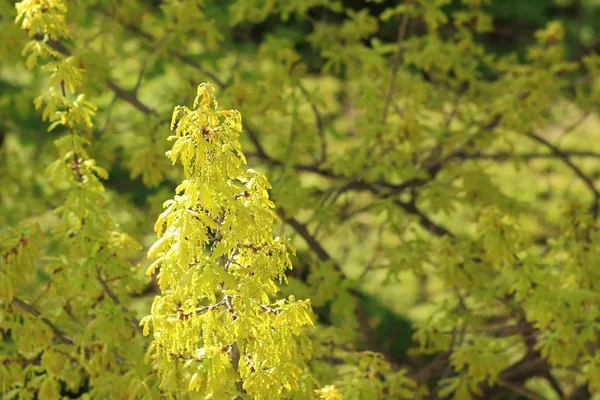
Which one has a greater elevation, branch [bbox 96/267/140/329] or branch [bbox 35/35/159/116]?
branch [bbox 35/35/159/116]

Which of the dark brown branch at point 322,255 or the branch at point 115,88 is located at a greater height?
the branch at point 115,88

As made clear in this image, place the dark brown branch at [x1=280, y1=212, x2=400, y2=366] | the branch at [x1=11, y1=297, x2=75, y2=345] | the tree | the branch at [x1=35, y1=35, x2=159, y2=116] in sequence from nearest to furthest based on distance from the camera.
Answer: the tree, the branch at [x1=11, y1=297, x2=75, y2=345], the branch at [x1=35, y1=35, x2=159, y2=116], the dark brown branch at [x1=280, y1=212, x2=400, y2=366]

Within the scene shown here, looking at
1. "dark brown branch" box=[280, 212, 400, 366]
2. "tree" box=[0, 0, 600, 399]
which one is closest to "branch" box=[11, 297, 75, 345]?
"tree" box=[0, 0, 600, 399]

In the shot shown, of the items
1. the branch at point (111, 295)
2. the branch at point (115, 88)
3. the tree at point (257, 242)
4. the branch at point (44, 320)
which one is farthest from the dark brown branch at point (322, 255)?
the branch at point (44, 320)

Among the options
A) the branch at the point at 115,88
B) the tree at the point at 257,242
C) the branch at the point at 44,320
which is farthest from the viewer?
the branch at the point at 115,88

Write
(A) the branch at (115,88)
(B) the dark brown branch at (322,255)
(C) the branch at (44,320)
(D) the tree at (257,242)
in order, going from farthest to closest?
(B) the dark brown branch at (322,255)
(A) the branch at (115,88)
(C) the branch at (44,320)
(D) the tree at (257,242)

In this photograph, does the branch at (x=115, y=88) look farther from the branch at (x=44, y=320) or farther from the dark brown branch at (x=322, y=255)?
the branch at (x=44, y=320)

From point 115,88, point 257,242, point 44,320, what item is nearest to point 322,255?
point 115,88

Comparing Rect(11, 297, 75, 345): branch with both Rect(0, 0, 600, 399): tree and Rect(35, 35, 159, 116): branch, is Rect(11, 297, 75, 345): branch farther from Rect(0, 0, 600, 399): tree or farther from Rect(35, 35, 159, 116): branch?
Rect(35, 35, 159, 116): branch

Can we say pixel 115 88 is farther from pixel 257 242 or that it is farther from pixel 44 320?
pixel 257 242

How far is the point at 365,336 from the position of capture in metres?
5.62

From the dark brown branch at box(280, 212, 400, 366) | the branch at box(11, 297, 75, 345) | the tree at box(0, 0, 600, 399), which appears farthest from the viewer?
the dark brown branch at box(280, 212, 400, 366)

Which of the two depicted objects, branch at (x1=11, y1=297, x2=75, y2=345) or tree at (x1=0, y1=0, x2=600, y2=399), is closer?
tree at (x1=0, y1=0, x2=600, y2=399)

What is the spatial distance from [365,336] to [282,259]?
2757mm
